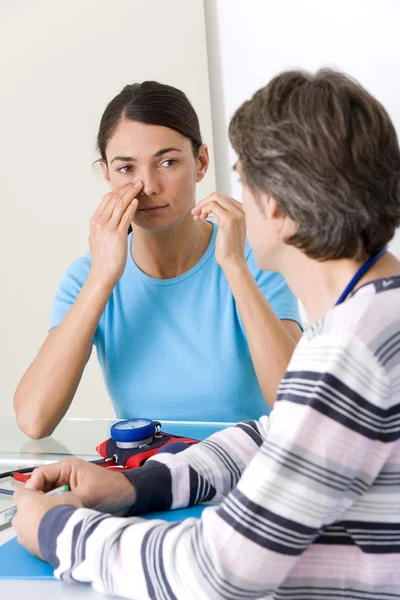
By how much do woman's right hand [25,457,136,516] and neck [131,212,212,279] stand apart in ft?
2.51

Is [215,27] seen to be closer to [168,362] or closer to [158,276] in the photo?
[158,276]

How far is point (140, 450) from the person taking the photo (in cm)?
116

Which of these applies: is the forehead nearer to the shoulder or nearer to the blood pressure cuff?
the shoulder

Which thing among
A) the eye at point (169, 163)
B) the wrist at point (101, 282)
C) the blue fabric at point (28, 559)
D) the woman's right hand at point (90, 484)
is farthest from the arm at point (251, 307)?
the blue fabric at point (28, 559)

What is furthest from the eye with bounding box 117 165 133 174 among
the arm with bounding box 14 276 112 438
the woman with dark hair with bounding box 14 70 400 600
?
the woman with dark hair with bounding box 14 70 400 600

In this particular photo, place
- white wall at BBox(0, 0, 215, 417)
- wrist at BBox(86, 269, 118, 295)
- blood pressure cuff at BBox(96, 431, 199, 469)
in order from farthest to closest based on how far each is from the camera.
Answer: white wall at BBox(0, 0, 215, 417), wrist at BBox(86, 269, 118, 295), blood pressure cuff at BBox(96, 431, 199, 469)

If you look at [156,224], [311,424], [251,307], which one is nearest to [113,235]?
[156,224]

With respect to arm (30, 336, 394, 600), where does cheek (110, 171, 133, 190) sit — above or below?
above

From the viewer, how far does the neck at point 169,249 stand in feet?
5.43

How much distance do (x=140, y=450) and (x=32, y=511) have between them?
12.8 inches

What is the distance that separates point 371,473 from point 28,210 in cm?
232

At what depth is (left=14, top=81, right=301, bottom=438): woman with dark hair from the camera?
1.49 metres

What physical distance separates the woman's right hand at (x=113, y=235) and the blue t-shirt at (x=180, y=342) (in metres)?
0.11

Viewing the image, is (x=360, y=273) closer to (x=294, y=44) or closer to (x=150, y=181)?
(x=150, y=181)
